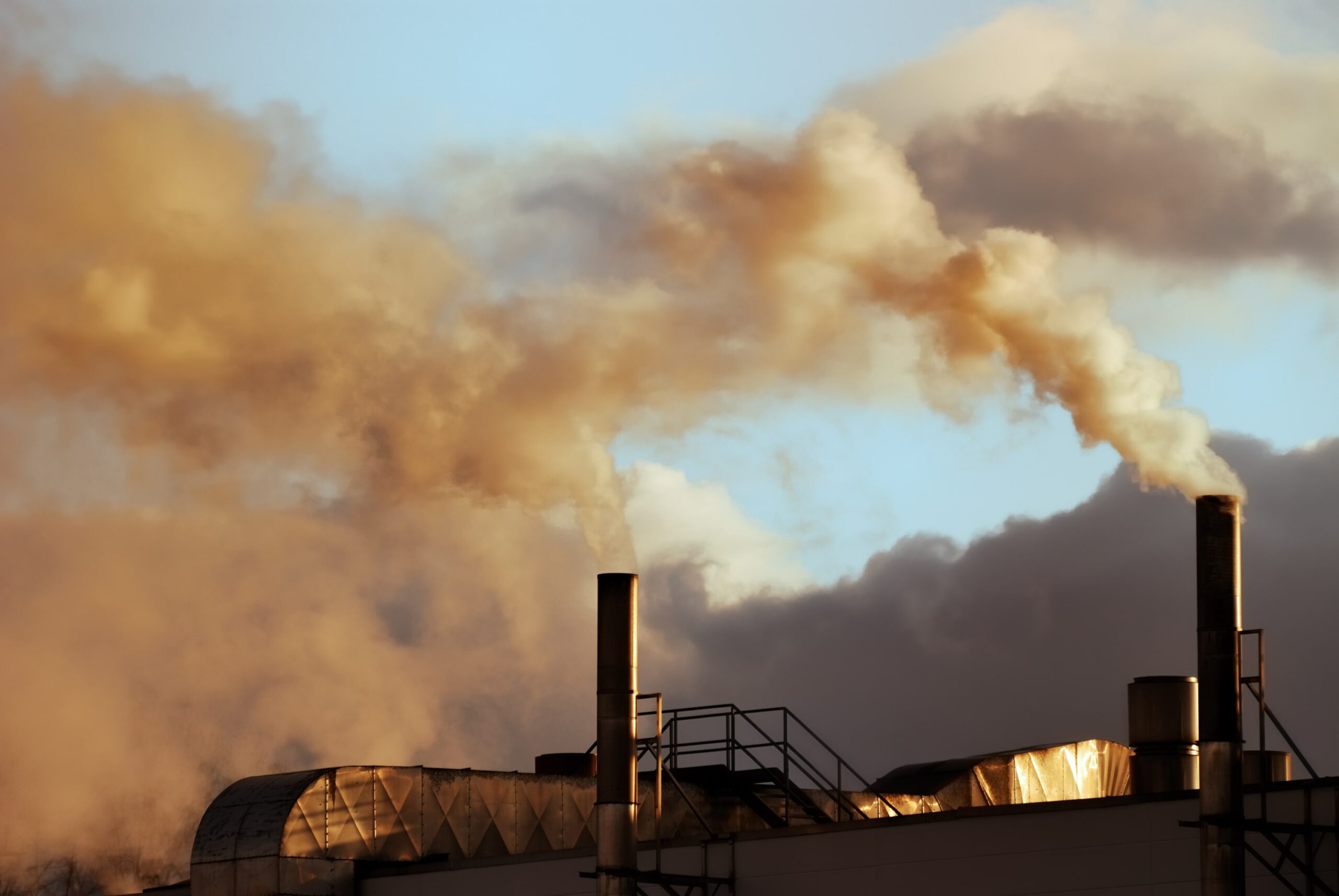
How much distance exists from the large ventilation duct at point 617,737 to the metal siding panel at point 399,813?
526cm

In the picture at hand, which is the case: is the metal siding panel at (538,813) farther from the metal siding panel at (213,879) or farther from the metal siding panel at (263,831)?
the metal siding panel at (213,879)

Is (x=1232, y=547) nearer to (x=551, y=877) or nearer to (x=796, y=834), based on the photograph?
(x=796, y=834)

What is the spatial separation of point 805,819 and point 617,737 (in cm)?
678

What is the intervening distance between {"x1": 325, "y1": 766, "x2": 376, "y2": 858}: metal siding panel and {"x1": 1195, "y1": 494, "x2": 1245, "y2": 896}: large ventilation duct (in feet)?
49.4

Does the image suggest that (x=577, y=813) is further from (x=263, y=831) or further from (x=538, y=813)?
(x=263, y=831)

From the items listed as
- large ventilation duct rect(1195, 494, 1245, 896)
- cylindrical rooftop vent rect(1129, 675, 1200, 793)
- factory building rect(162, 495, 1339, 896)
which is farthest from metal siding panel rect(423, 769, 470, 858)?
large ventilation duct rect(1195, 494, 1245, 896)

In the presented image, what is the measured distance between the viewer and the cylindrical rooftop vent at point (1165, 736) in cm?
3133

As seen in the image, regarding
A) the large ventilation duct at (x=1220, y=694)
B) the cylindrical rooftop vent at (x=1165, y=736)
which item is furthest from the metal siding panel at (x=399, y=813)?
the large ventilation duct at (x=1220, y=694)

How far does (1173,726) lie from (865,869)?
714cm

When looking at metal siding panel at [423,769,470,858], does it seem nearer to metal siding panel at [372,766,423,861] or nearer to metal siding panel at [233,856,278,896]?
metal siding panel at [372,766,423,861]

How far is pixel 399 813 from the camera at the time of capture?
3403cm

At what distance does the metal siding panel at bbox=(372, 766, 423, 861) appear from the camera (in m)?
33.7

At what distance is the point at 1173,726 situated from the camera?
103 ft

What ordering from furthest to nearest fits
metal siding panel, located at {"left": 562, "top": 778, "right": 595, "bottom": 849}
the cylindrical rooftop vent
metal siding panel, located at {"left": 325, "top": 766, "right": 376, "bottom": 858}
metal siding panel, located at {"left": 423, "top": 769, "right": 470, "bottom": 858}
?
metal siding panel, located at {"left": 562, "top": 778, "right": 595, "bottom": 849}, metal siding panel, located at {"left": 423, "top": 769, "right": 470, "bottom": 858}, metal siding panel, located at {"left": 325, "top": 766, "right": 376, "bottom": 858}, the cylindrical rooftop vent
